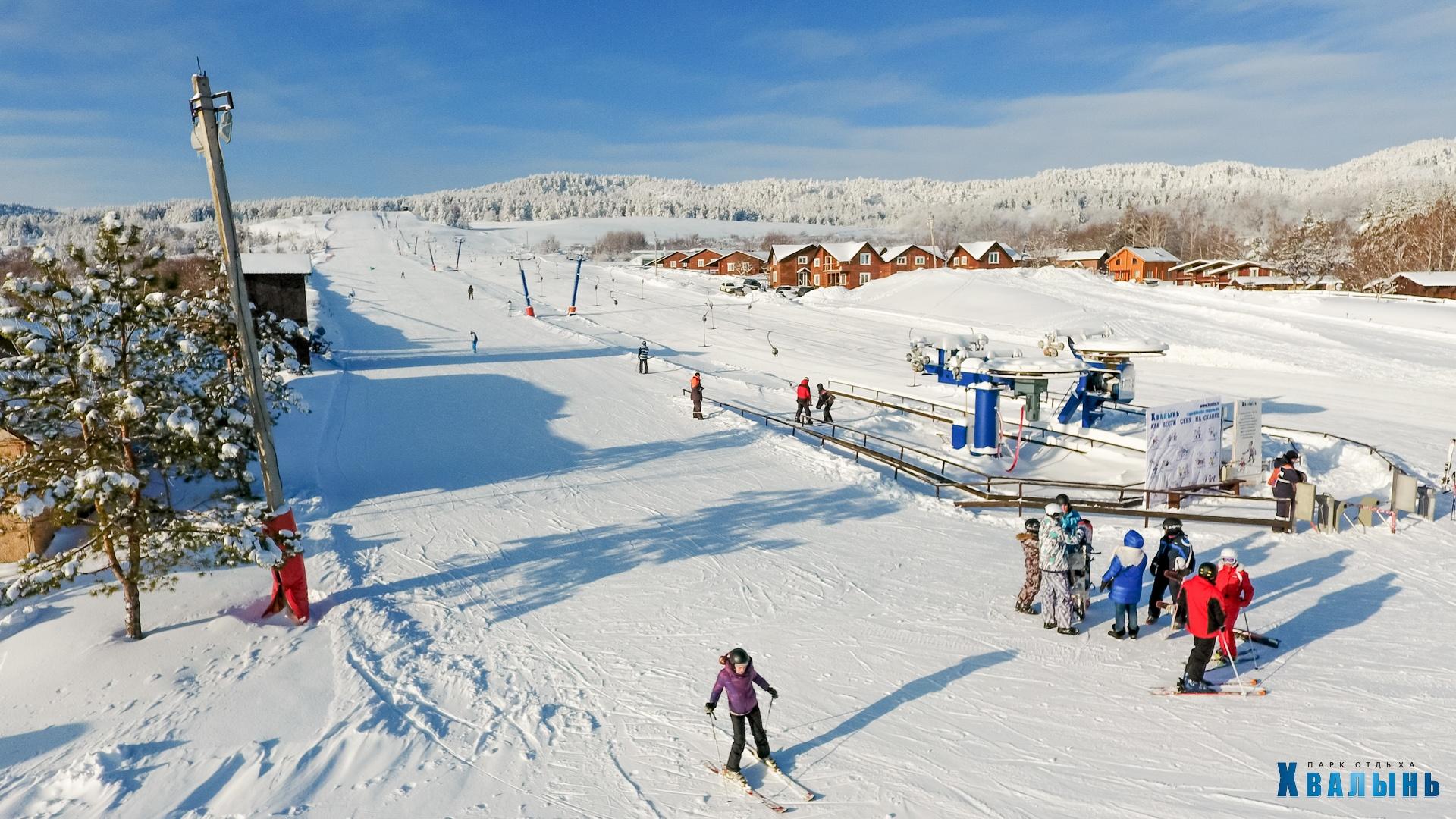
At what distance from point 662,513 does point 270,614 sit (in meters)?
6.36

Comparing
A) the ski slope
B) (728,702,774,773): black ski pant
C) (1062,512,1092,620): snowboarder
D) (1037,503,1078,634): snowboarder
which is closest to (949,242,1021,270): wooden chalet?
the ski slope

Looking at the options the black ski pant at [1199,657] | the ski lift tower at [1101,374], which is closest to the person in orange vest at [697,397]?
the ski lift tower at [1101,374]

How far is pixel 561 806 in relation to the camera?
20.7 feet

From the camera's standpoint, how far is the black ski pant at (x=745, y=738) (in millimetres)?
6469

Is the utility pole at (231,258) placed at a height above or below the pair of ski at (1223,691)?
above

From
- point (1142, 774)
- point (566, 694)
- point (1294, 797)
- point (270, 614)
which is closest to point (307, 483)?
point (270, 614)

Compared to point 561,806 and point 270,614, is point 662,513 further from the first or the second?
point 561,806

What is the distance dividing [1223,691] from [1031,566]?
241 cm

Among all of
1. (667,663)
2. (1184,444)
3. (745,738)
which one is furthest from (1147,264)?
(745,738)

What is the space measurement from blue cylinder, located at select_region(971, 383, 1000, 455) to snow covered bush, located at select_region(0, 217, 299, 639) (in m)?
16.6

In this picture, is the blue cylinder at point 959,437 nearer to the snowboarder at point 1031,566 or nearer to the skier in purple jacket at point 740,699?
the snowboarder at point 1031,566

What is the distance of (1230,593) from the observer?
7961 mm

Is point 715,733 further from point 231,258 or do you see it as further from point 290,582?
Result: point 231,258

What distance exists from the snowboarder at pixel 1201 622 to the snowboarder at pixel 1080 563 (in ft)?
4.43
